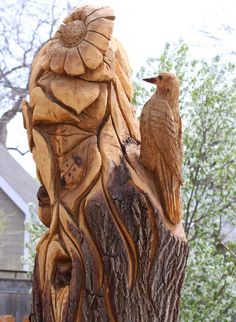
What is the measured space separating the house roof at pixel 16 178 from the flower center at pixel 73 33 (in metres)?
7.48

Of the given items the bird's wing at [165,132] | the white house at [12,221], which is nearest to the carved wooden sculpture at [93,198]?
the bird's wing at [165,132]

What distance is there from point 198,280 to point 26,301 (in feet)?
9.71

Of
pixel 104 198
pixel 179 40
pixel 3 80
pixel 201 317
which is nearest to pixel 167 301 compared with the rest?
pixel 104 198

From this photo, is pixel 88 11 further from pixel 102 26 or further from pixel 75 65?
pixel 75 65

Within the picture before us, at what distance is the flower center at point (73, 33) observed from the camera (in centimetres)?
296

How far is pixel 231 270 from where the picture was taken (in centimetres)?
554

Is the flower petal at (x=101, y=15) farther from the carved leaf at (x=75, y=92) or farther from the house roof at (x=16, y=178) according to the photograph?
the house roof at (x=16, y=178)

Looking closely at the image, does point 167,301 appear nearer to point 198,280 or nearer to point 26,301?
point 198,280

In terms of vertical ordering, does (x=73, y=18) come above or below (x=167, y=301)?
above

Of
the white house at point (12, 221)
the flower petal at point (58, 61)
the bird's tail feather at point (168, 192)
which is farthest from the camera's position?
the white house at point (12, 221)

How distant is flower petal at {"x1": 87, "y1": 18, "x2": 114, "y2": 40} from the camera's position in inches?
115

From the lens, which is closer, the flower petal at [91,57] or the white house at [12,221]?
the flower petal at [91,57]

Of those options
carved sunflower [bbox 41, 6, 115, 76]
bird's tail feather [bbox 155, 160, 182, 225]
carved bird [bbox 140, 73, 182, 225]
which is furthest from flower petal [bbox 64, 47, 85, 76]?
bird's tail feather [bbox 155, 160, 182, 225]

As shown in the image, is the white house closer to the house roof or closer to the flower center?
the house roof
